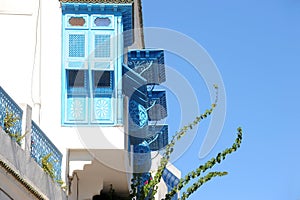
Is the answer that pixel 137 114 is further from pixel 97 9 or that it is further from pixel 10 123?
pixel 10 123

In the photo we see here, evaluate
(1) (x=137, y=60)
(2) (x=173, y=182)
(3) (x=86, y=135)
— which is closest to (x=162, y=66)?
(1) (x=137, y=60)

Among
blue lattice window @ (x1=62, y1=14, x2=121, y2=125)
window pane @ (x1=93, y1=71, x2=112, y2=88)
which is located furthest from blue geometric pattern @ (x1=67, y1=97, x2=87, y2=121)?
window pane @ (x1=93, y1=71, x2=112, y2=88)

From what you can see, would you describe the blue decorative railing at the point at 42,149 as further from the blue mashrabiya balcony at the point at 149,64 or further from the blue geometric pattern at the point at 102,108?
the blue mashrabiya balcony at the point at 149,64

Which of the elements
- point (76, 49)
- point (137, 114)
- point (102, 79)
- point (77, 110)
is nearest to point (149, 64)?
point (137, 114)

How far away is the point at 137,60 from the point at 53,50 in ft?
6.90

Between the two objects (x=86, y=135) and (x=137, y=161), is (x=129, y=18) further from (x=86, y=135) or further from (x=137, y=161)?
(x=137, y=161)

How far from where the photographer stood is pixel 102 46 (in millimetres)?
12828

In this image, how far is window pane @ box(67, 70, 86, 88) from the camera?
505 inches

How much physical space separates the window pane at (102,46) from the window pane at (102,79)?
26 cm

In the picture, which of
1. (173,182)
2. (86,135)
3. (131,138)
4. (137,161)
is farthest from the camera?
(173,182)

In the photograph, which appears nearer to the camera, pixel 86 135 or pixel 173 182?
pixel 86 135

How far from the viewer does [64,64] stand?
42.1 feet

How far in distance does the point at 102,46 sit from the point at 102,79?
1.64 ft

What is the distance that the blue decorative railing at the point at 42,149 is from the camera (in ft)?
36.2
